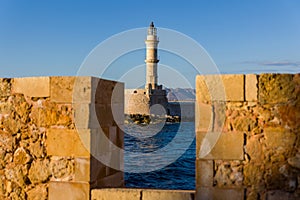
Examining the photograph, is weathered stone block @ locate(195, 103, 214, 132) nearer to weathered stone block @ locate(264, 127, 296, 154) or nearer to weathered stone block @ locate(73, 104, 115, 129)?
weathered stone block @ locate(264, 127, 296, 154)

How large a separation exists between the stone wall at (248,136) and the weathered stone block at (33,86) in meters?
1.62

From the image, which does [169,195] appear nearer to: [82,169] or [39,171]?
[82,169]

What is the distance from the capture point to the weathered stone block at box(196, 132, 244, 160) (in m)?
3.82

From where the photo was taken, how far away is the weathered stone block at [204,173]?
3.87m

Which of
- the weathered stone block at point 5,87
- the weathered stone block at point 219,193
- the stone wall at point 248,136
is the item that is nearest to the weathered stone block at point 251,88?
the stone wall at point 248,136

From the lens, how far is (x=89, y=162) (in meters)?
4.06

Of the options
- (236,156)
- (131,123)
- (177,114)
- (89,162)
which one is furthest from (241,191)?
(177,114)

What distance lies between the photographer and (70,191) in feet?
13.6

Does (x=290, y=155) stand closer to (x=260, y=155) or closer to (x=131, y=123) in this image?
(x=260, y=155)

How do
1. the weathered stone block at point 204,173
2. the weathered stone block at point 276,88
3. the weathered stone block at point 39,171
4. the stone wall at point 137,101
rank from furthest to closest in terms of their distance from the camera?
the stone wall at point 137,101 → the weathered stone block at point 39,171 → the weathered stone block at point 204,173 → the weathered stone block at point 276,88

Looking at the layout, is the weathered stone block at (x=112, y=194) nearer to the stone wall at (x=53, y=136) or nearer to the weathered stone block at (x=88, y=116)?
the stone wall at (x=53, y=136)

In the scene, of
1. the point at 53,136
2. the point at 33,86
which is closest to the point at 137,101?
the point at 33,86

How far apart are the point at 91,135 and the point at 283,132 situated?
6.22ft

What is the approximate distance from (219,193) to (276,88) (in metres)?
1.15
